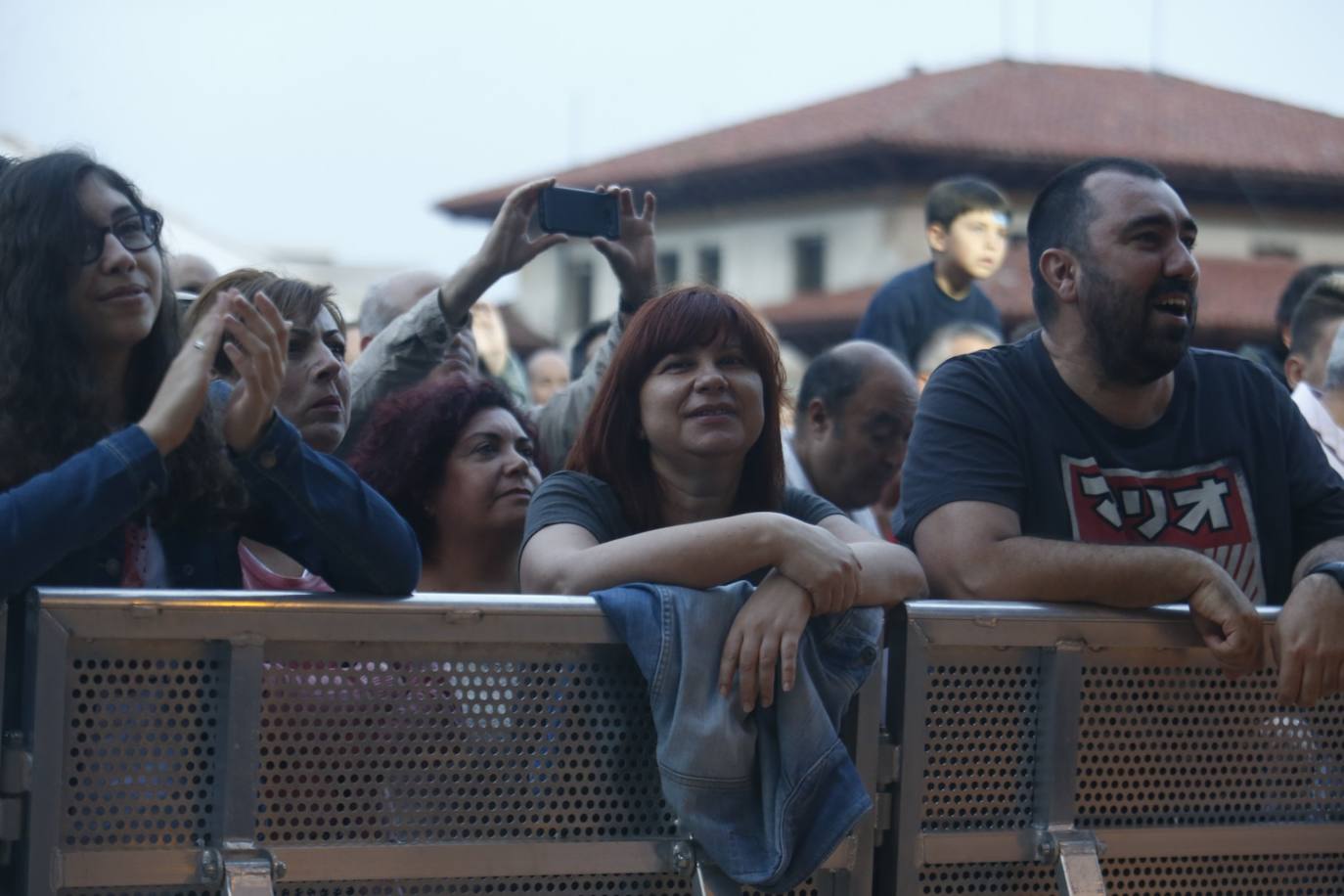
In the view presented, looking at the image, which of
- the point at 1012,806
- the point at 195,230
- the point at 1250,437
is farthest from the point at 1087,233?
the point at 195,230

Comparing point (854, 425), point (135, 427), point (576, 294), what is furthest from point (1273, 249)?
point (135, 427)

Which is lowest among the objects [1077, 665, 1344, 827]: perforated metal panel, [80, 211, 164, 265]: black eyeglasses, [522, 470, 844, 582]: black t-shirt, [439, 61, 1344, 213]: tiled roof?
[1077, 665, 1344, 827]: perforated metal panel

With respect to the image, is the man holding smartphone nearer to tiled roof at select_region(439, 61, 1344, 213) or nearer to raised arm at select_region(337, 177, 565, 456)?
raised arm at select_region(337, 177, 565, 456)

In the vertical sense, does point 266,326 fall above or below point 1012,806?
above

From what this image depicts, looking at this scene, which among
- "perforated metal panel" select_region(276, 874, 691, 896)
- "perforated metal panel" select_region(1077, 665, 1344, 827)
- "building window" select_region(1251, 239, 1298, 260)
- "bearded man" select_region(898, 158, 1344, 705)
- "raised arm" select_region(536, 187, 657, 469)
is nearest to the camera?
"perforated metal panel" select_region(276, 874, 691, 896)

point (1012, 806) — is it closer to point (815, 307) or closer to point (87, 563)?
point (87, 563)

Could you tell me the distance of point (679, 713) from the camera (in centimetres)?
312

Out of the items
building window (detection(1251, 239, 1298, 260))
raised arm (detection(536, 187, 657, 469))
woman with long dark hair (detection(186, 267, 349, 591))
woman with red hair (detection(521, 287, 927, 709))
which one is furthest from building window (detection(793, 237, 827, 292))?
woman with red hair (detection(521, 287, 927, 709))

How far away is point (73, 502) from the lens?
2.86 m

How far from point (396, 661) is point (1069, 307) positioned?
187 cm

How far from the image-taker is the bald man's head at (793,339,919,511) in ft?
19.5

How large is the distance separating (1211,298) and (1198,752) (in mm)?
37166

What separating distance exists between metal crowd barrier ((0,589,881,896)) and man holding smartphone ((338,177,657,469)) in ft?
5.74

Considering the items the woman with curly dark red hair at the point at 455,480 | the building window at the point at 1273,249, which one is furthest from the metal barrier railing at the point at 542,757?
the building window at the point at 1273,249
